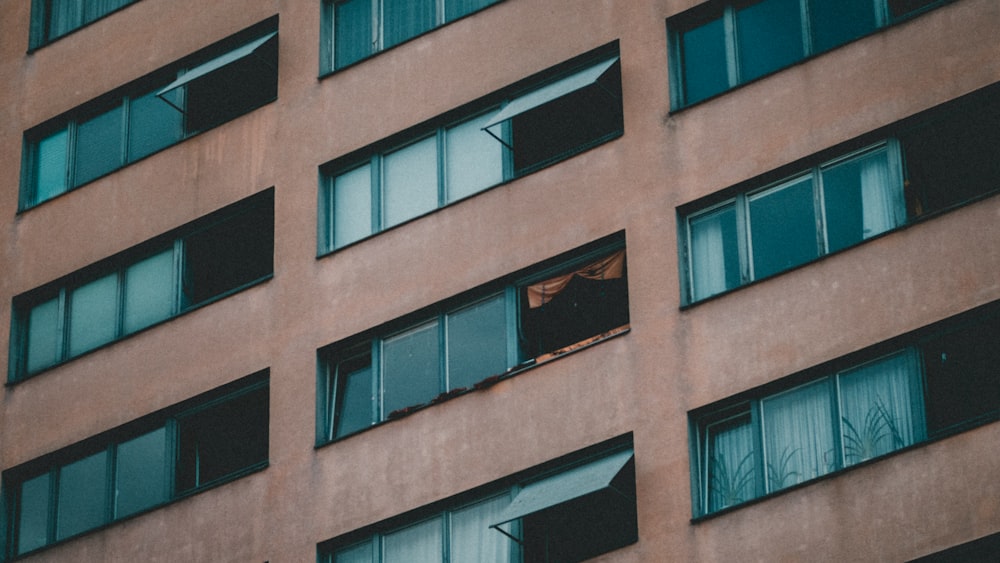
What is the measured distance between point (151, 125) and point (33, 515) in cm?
721

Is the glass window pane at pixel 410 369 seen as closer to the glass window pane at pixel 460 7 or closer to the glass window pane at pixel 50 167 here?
the glass window pane at pixel 460 7

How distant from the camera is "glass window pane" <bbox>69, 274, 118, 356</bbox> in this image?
129 ft

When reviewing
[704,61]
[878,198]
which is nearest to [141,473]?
[704,61]

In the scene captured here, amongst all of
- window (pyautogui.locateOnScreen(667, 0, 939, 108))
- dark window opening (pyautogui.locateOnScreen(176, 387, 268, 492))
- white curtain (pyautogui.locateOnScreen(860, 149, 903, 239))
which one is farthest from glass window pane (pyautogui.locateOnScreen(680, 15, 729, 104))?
dark window opening (pyautogui.locateOnScreen(176, 387, 268, 492))

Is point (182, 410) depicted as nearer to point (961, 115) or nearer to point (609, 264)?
point (609, 264)

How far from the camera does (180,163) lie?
3956cm

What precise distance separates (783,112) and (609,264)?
3447 mm

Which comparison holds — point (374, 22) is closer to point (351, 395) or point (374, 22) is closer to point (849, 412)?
point (351, 395)

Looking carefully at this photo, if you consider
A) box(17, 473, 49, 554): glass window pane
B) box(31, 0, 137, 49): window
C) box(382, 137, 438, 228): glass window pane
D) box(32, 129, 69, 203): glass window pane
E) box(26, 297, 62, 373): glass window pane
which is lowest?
box(17, 473, 49, 554): glass window pane

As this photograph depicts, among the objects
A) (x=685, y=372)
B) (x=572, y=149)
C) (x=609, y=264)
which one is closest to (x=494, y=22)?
(x=572, y=149)

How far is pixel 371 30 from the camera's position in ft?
127

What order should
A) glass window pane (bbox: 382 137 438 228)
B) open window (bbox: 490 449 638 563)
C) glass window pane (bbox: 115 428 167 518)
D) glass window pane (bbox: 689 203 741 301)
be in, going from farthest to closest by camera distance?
glass window pane (bbox: 115 428 167 518), glass window pane (bbox: 382 137 438 228), glass window pane (bbox: 689 203 741 301), open window (bbox: 490 449 638 563)

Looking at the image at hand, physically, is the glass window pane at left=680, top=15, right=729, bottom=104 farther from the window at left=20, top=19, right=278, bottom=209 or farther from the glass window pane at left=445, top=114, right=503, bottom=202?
the window at left=20, top=19, right=278, bottom=209

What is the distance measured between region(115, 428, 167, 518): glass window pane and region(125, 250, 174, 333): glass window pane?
213 centimetres
